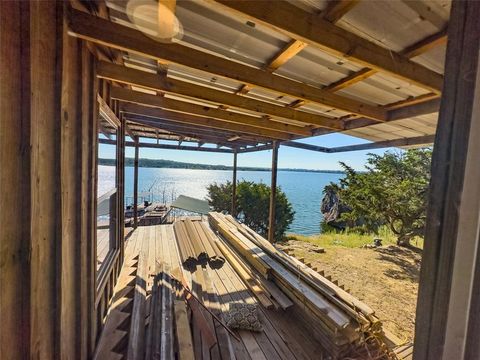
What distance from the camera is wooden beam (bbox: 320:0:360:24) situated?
51.1 inches

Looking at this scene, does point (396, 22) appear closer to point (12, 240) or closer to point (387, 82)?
point (387, 82)

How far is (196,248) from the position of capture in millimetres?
4902

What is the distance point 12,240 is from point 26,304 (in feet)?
1.06

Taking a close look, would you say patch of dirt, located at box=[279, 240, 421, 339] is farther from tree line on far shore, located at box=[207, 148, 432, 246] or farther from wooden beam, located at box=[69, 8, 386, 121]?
wooden beam, located at box=[69, 8, 386, 121]

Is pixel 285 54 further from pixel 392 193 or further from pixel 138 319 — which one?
pixel 392 193

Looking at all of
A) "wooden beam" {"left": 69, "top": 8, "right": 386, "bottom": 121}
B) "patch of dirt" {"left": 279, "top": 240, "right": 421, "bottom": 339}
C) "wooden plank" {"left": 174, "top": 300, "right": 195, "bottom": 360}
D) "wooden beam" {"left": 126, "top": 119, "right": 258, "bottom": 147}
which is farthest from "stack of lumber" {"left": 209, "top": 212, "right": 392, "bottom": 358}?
"wooden beam" {"left": 126, "top": 119, "right": 258, "bottom": 147}

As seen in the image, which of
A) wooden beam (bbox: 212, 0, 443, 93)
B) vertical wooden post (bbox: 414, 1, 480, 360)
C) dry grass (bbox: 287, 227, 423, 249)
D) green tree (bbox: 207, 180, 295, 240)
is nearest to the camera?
vertical wooden post (bbox: 414, 1, 480, 360)

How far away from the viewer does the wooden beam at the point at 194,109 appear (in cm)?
→ 286

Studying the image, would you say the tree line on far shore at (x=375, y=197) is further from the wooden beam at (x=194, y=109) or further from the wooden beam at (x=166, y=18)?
the wooden beam at (x=166, y=18)

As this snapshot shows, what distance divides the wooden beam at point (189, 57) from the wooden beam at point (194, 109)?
4.39 ft

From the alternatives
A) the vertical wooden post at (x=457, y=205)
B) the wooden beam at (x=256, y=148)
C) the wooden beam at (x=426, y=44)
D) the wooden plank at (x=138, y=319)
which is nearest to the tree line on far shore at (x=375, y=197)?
the wooden beam at (x=256, y=148)

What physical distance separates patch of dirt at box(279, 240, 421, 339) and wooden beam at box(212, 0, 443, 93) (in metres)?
3.57

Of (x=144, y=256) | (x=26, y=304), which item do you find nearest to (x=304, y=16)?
(x=26, y=304)

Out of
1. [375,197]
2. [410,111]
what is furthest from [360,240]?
[410,111]
